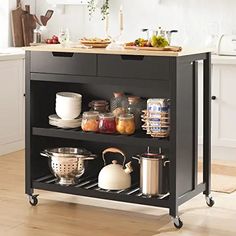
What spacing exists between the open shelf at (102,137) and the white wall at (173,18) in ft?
7.38

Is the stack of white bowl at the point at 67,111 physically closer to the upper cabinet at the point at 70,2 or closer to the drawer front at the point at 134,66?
the drawer front at the point at 134,66

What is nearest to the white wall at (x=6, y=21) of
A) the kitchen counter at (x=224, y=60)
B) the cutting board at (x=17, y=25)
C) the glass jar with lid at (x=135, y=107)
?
the cutting board at (x=17, y=25)

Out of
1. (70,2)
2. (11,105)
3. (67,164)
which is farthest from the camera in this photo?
(70,2)

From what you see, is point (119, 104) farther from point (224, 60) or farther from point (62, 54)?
point (224, 60)

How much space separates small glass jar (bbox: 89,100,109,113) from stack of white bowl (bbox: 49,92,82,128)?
89 millimetres

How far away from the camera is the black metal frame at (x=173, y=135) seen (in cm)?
400

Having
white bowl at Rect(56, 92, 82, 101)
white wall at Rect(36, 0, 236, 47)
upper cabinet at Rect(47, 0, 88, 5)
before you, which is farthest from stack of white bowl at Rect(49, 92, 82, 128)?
upper cabinet at Rect(47, 0, 88, 5)

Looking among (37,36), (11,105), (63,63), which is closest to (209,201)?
(63,63)

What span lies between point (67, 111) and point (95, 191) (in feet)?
1.73

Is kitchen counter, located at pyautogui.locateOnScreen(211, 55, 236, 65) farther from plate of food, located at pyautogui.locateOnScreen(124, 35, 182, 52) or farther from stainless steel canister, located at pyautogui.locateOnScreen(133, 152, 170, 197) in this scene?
stainless steel canister, located at pyautogui.locateOnScreen(133, 152, 170, 197)

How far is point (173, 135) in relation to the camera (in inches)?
157

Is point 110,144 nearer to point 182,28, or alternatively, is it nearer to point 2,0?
point 182,28

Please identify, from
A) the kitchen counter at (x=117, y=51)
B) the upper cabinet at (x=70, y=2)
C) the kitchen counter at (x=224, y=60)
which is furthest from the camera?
the upper cabinet at (x=70, y=2)

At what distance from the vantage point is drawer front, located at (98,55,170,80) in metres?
3.97
